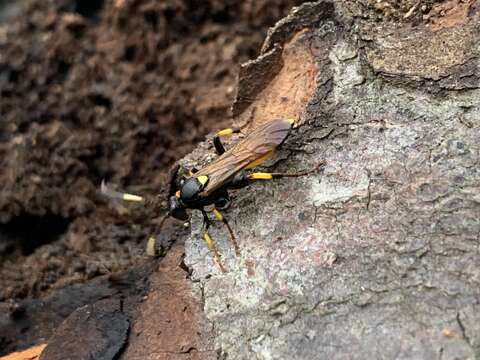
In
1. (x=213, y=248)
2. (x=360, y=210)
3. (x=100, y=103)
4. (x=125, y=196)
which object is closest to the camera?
(x=360, y=210)

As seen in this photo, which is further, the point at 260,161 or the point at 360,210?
the point at 260,161

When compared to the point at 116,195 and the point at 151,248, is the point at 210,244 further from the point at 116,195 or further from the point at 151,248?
the point at 116,195

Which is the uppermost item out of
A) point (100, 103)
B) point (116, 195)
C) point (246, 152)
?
point (100, 103)

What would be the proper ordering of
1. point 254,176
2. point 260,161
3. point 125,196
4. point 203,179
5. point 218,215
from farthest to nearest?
1. point 125,196
2. point 203,179
3. point 260,161
4. point 254,176
5. point 218,215

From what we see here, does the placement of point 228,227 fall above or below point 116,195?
above

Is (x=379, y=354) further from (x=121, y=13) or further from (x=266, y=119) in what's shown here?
(x=121, y=13)

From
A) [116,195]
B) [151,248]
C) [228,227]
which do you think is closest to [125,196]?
[116,195]
